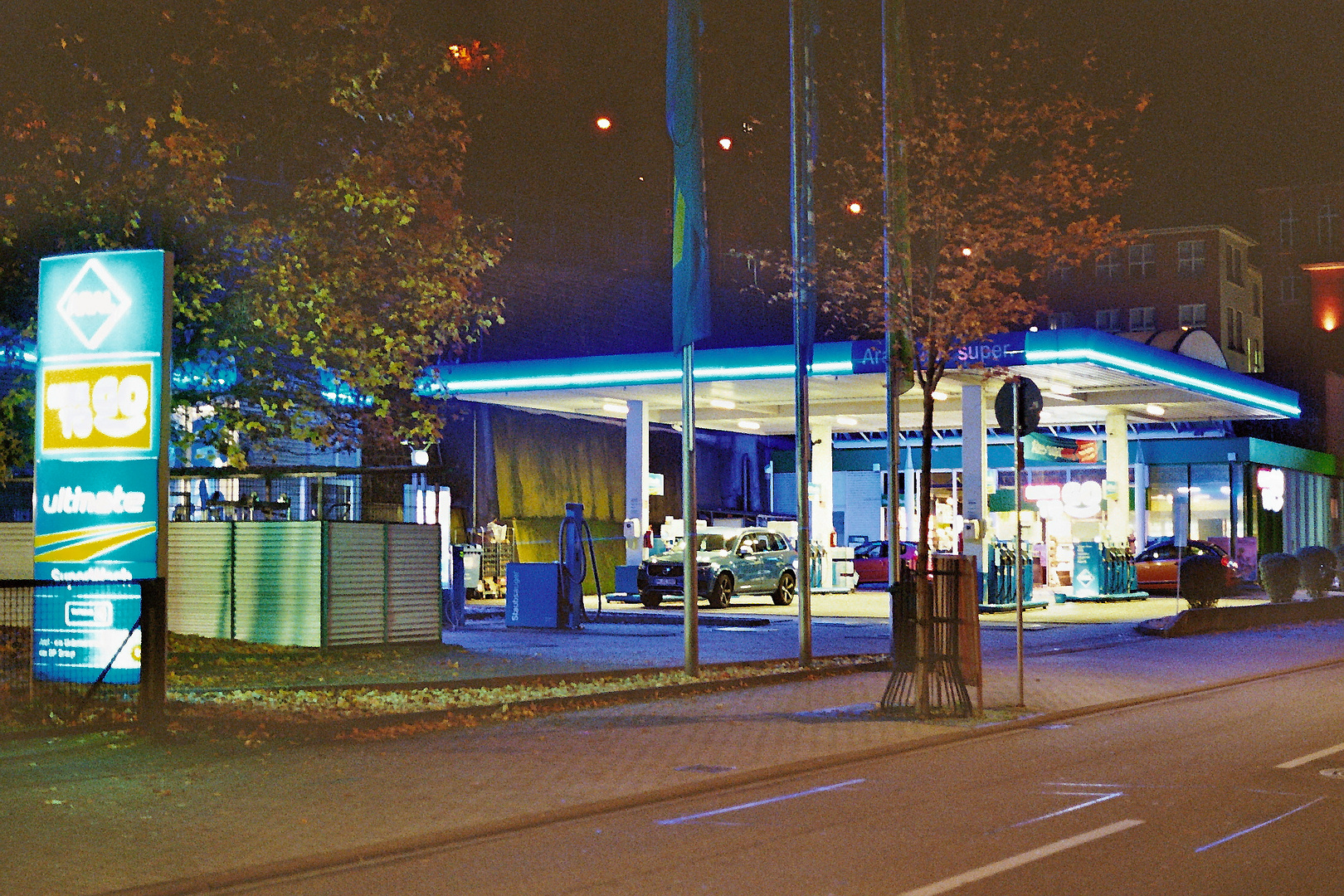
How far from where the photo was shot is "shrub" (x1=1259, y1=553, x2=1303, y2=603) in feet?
105

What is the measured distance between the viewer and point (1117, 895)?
280 inches

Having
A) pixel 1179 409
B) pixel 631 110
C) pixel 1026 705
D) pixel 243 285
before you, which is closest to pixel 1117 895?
pixel 1026 705

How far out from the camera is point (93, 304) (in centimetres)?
1386

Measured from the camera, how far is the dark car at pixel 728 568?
33.5m

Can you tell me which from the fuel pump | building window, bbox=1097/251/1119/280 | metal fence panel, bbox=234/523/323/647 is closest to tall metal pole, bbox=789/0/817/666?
metal fence panel, bbox=234/523/323/647

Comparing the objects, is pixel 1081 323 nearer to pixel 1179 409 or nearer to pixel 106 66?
pixel 1179 409

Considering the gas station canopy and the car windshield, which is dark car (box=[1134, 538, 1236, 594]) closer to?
the gas station canopy

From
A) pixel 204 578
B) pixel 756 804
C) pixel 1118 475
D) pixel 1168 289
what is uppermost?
pixel 1168 289

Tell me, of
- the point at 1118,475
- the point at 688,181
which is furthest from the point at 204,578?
the point at 1118,475

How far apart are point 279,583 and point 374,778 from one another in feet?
32.1

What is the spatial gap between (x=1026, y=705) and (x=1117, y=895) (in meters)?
8.30

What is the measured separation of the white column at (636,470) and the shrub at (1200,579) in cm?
1380

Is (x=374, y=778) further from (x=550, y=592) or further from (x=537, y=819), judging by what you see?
(x=550, y=592)

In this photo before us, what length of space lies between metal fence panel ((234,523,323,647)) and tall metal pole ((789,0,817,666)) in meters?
6.22
